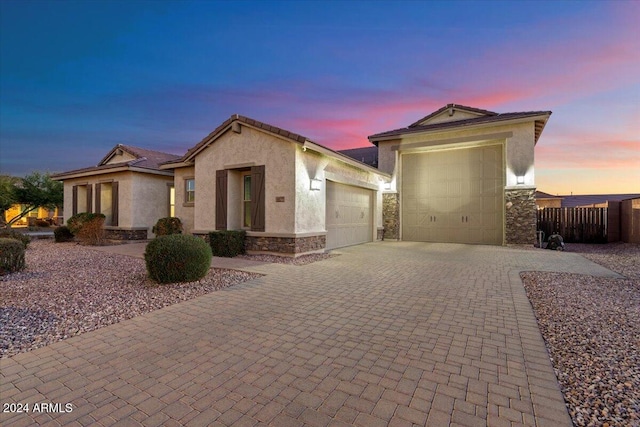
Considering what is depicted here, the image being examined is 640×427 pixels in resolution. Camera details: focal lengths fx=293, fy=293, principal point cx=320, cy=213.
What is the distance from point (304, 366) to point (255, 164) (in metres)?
8.17

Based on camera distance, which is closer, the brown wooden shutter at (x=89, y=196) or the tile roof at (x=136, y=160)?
the tile roof at (x=136, y=160)

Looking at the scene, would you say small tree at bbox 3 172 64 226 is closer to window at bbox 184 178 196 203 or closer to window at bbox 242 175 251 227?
window at bbox 184 178 196 203

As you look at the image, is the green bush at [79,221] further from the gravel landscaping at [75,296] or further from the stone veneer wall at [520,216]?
the stone veneer wall at [520,216]

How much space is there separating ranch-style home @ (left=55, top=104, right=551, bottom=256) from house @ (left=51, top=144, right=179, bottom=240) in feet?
0.17

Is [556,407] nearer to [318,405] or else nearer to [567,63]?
[318,405]

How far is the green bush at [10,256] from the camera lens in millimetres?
6863

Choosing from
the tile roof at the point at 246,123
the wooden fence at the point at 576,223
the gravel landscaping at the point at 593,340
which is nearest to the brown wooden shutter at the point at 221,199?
the tile roof at the point at 246,123

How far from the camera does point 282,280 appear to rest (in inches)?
260

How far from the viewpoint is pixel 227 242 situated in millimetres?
9695

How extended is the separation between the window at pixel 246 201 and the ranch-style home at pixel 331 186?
4 cm

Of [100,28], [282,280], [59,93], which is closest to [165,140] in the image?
[59,93]

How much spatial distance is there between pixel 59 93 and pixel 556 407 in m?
27.3

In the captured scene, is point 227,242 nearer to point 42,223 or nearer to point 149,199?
point 149,199

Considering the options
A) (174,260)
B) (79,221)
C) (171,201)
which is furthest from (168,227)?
(174,260)
